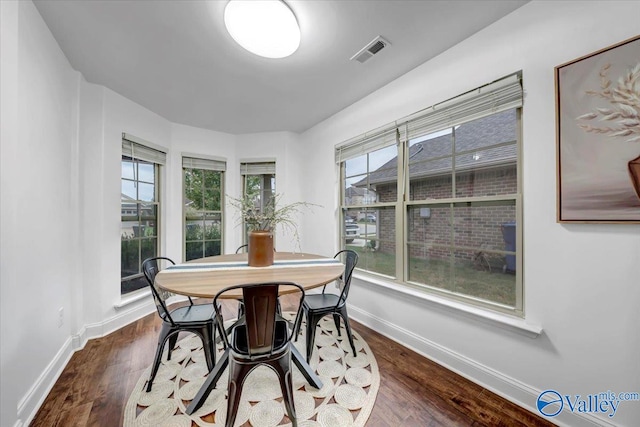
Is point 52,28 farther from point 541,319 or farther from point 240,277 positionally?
point 541,319

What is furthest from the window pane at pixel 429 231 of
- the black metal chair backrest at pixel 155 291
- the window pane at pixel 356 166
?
the black metal chair backrest at pixel 155 291

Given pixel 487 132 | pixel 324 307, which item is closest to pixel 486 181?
pixel 487 132

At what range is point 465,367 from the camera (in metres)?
1.77

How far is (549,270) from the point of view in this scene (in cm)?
143

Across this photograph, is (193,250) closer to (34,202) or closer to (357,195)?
(34,202)

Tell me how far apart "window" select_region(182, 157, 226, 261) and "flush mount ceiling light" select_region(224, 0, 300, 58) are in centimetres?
227

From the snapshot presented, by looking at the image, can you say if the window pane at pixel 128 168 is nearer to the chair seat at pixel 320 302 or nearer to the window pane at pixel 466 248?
the chair seat at pixel 320 302

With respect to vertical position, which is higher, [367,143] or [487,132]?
[367,143]

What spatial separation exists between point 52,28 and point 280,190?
2662 mm

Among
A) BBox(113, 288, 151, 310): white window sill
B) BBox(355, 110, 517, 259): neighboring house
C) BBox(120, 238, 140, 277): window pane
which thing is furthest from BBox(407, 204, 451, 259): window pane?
BBox(120, 238, 140, 277): window pane

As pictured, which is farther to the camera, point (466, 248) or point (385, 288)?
point (385, 288)

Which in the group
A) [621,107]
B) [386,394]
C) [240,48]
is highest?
[240,48]

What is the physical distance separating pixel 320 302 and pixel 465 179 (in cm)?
158

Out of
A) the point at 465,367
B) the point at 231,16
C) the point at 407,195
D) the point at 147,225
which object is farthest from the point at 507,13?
the point at 147,225
